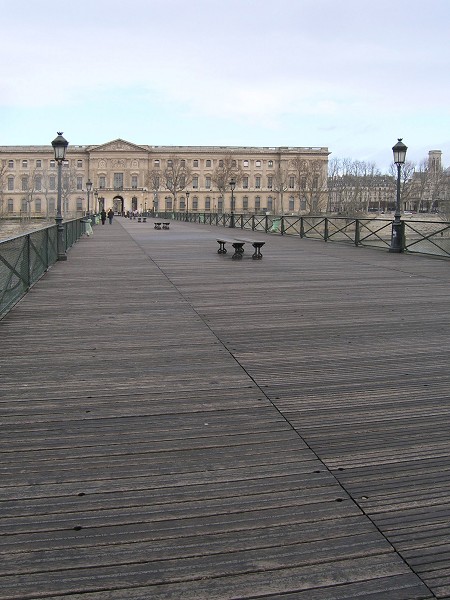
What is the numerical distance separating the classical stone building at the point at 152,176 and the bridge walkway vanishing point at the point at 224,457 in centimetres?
12352

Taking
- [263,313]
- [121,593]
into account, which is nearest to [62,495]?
[121,593]

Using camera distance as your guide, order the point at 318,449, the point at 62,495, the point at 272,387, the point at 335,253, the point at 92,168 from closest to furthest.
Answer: the point at 62,495 < the point at 318,449 < the point at 272,387 < the point at 335,253 < the point at 92,168

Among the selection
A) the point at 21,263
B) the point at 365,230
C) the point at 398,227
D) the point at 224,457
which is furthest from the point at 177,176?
the point at 224,457

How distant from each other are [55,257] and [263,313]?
881cm

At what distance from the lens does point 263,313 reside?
8844 millimetres

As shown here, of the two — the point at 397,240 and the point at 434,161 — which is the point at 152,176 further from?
the point at 397,240

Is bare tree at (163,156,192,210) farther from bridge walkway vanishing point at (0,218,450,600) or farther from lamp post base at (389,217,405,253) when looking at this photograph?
bridge walkway vanishing point at (0,218,450,600)

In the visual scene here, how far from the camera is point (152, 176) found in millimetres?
132875

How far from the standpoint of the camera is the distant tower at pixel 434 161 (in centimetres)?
13331

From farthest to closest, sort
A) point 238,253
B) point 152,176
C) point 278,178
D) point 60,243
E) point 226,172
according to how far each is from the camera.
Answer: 1. point 278,178
2. point 152,176
3. point 226,172
4. point 238,253
5. point 60,243

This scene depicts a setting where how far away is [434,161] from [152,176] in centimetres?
6115

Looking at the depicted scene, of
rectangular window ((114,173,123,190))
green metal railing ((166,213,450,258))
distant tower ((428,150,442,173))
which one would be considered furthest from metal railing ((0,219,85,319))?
distant tower ((428,150,442,173))

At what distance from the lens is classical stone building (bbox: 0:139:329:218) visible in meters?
134

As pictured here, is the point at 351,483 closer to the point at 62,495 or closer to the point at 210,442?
the point at 210,442
